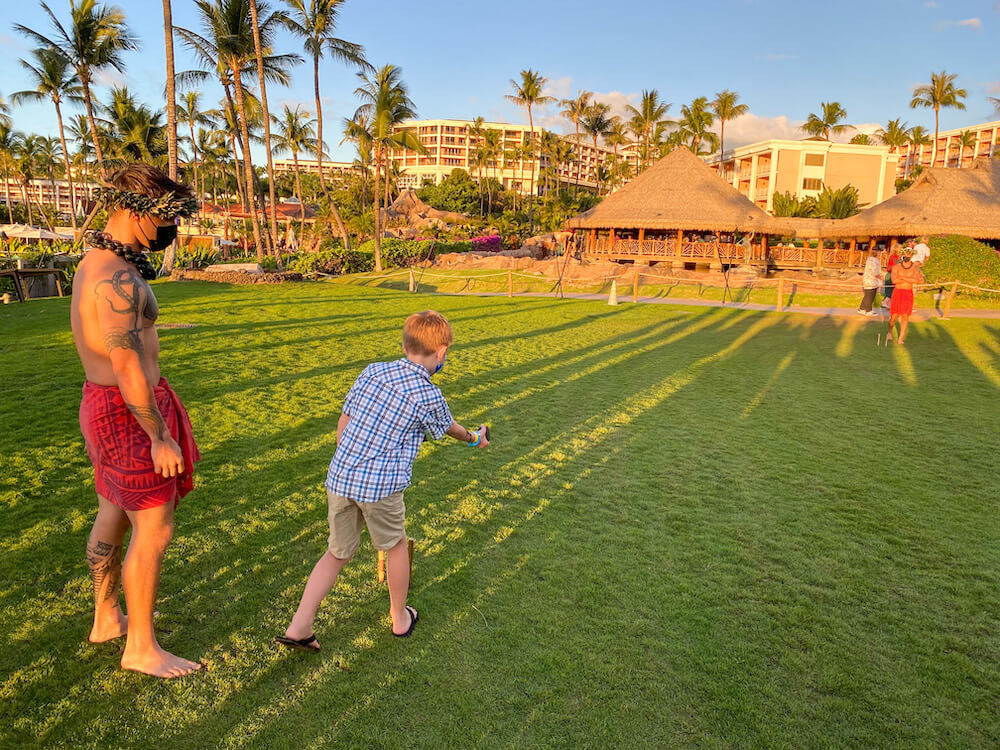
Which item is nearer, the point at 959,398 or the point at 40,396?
the point at 40,396

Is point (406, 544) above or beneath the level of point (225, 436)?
above

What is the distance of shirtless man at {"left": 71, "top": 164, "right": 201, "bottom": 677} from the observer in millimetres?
2180

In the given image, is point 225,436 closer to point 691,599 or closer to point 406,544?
point 406,544

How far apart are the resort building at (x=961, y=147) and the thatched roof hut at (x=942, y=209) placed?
58488 mm

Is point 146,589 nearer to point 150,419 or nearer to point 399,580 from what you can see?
point 150,419

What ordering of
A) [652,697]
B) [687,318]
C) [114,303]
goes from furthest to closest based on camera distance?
1. [687,318]
2. [652,697]
3. [114,303]

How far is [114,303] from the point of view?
216 cm

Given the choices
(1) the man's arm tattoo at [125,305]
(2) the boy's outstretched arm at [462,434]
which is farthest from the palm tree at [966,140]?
(1) the man's arm tattoo at [125,305]

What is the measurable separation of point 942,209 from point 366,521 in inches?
1190

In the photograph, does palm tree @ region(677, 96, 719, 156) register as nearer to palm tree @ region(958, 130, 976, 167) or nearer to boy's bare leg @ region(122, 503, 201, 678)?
palm tree @ region(958, 130, 976, 167)

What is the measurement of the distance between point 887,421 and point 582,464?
3764 mm

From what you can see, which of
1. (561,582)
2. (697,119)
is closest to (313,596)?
(561,582)

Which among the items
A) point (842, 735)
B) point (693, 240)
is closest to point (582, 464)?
point (842, 735)

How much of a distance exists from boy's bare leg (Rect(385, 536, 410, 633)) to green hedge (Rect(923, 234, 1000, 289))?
76.6 ft
